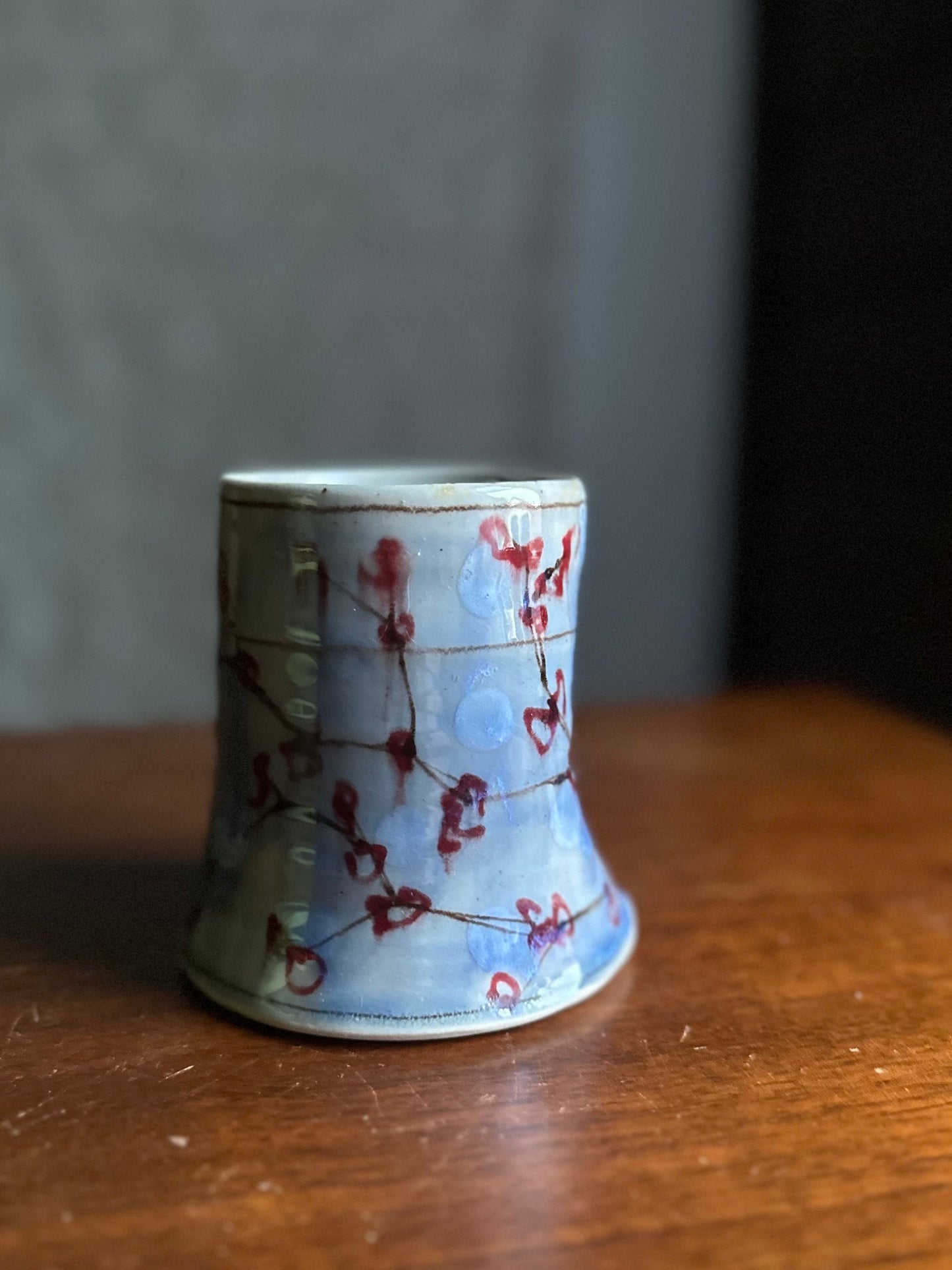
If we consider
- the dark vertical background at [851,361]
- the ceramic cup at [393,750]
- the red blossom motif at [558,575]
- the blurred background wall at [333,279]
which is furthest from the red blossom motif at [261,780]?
the blurred background wall at [333,279]

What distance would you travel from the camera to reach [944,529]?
0.96 meters

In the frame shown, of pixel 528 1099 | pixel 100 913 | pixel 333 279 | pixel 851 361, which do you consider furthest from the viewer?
pixel 333 279

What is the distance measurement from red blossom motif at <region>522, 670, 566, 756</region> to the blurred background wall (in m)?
0.87

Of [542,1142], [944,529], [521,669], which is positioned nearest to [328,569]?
[521,669]

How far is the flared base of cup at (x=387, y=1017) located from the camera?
0.37 meters

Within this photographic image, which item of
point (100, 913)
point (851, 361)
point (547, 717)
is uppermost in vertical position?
point (851, 361)

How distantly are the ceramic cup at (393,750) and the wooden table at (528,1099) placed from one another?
0.06 ft

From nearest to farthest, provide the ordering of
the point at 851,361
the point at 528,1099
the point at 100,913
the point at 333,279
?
the point at 528,1099
the point at 100,913
the point at 851,361
the point at 333,279

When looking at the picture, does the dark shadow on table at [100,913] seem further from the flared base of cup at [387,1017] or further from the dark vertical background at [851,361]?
the dark vertical background at [851,361]

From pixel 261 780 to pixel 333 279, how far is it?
0.92 m

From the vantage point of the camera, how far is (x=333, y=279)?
121 cm

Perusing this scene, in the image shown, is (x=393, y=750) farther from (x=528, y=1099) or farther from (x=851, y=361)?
(x=851, y=361)

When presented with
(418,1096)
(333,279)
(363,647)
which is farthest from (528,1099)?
(333,279)

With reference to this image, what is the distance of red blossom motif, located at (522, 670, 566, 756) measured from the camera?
39cm
